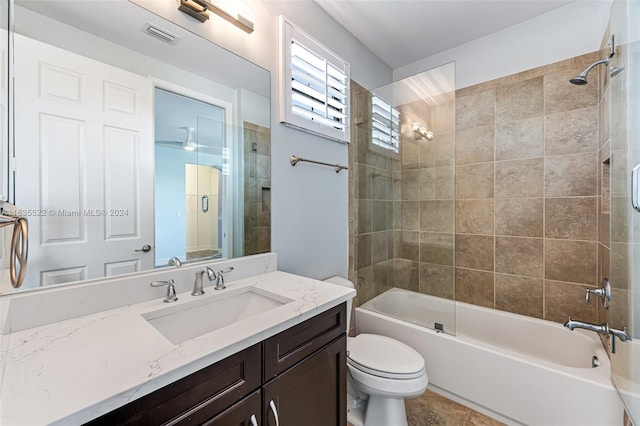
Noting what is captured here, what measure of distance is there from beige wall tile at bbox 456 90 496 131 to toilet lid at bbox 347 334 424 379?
6.34 feet

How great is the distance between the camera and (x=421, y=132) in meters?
2.22

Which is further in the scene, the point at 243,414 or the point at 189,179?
the point at 189,179

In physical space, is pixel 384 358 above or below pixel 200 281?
below

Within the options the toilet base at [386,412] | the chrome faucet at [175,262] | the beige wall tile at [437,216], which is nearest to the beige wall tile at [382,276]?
the beige wall tile at [437,216]

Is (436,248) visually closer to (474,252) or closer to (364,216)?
(474,252)

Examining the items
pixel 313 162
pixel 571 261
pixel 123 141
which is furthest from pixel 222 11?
pixel 571 261

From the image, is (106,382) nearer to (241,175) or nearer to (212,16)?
(241,175)

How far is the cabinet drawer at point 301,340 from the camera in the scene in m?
0.86

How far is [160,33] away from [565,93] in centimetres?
258

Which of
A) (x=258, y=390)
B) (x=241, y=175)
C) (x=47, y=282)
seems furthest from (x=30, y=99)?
(x=258, y=390)

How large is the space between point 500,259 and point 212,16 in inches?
102

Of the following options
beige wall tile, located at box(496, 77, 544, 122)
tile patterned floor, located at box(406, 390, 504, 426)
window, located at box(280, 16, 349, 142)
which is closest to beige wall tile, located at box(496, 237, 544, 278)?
beige wall tile, located at box(496, 77, 544, 122)

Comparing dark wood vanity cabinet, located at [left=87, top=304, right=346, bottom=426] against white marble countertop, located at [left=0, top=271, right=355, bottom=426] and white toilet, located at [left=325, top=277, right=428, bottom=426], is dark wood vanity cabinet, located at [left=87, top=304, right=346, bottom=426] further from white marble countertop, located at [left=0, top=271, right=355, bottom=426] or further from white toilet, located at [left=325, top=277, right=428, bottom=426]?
white toilet, located at [left=325, top=277, right=428, bottom=426]

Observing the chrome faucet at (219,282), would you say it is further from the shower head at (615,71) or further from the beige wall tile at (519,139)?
the beige wall tile at (519,139)
